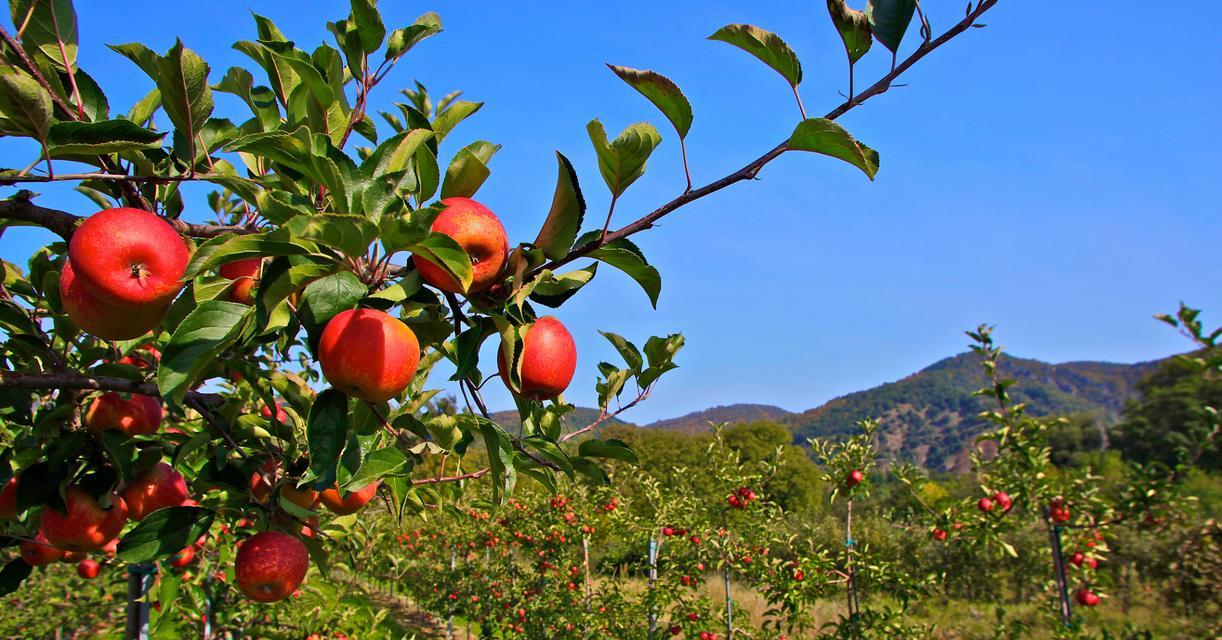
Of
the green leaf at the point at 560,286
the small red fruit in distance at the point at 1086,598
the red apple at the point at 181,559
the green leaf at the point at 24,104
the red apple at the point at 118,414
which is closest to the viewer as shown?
the green leaf at the point at 24,104

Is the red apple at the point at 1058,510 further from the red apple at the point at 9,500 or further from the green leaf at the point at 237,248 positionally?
the red apple at the point at 9,500

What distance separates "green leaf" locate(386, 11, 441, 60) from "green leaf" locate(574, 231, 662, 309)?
56 centimetres

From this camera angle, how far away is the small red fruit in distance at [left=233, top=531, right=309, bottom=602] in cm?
175

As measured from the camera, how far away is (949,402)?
5571 inches

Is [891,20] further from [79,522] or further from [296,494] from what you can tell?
[79,522]

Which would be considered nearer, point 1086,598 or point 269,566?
point 269,566

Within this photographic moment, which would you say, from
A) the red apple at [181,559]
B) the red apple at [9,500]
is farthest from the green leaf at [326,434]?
the red apple at [181,559]

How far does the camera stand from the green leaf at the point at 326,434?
0.99m

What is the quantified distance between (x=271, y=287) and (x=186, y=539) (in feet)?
2.94

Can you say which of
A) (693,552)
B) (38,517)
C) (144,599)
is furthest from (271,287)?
(693,552)

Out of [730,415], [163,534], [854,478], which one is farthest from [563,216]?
[730,415]

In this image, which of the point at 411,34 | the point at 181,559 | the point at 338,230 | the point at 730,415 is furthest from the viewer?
the point at 730,415

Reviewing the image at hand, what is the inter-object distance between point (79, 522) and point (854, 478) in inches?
172

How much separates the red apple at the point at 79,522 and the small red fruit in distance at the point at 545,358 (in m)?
1.43
